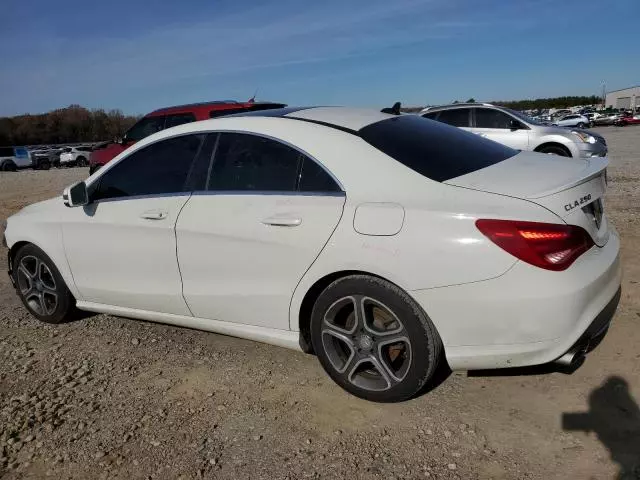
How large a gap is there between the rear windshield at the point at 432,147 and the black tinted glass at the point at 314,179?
1.02 ft

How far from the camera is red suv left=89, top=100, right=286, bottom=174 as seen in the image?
30.3ft

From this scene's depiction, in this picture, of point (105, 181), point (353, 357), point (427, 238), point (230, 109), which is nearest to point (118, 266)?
point (105, 181)

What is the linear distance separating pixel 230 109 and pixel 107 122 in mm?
91302

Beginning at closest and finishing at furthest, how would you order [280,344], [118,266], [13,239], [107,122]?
[280,344] < [118,266] < [13,239] < [107,122]

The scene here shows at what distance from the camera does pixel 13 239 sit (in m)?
4.37

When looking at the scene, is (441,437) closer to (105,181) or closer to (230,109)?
(105,181)

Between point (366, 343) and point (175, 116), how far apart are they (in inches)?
316

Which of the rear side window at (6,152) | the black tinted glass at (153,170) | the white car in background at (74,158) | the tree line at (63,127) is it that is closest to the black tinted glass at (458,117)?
the black tinted glass at (153,170)

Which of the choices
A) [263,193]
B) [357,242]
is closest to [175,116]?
[263,193]

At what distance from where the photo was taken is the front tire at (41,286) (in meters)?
4.22

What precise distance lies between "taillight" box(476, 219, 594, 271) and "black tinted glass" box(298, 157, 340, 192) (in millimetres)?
825

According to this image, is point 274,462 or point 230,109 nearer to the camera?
point 274,462

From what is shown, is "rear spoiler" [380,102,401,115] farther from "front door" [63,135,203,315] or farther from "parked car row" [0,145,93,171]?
"parked car row" [0,145,93,171]

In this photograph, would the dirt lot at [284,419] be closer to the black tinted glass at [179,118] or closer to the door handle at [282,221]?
the door handle at [282,221]
